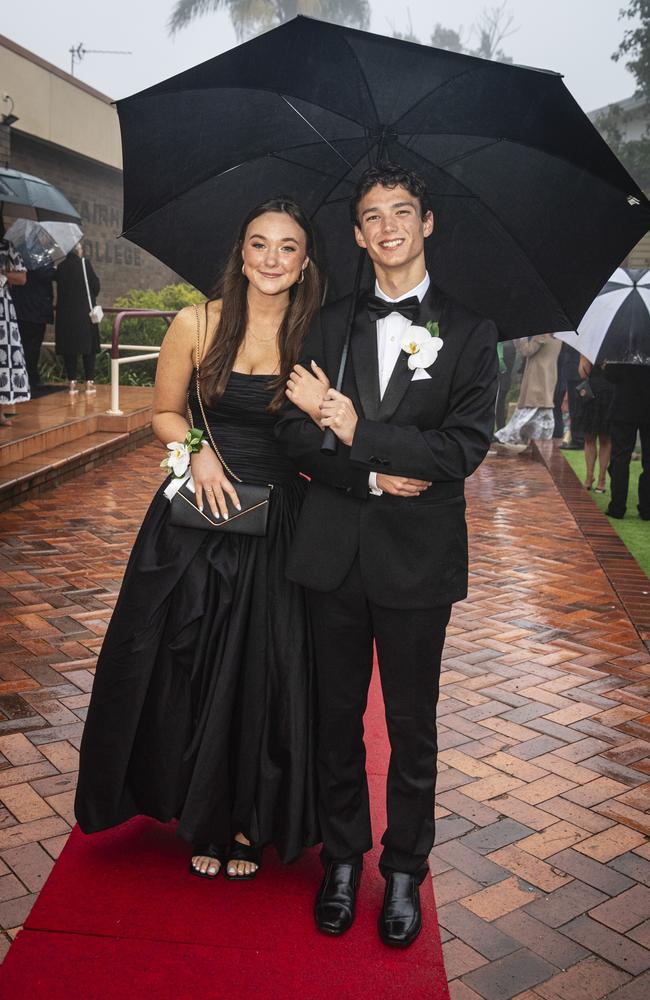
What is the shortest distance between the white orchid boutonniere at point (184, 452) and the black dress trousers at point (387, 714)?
53cm

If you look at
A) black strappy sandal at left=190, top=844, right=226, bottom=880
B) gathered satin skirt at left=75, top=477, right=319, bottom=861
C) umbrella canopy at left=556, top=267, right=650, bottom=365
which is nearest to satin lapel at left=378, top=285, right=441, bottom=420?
gathered satin skirt at left=75, top=477, right=319, bottom=861

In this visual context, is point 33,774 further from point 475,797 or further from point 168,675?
point 475,797

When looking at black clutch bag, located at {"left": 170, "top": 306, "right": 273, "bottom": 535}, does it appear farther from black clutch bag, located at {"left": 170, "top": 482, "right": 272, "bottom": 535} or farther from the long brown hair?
the long brown hair

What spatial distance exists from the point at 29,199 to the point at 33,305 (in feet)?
6.49

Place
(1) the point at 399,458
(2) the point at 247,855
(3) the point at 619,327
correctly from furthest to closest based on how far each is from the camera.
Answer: (3) the point at 619,327
(2) the point at 247,855
(1) the point at 399,458

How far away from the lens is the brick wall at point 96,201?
15789 mm

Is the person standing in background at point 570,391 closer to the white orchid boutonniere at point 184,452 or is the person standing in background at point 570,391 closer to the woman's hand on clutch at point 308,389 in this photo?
the white orchid boutonniere at point 184,452

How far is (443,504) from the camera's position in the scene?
2.70 meters

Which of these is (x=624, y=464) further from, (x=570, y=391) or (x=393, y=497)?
(x=393, y=497)

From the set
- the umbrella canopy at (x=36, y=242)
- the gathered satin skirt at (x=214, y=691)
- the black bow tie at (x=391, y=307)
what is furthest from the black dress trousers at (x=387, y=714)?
the umbrella canopy at (x=36, y=242)

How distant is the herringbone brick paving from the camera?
2797mm

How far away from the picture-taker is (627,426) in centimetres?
895

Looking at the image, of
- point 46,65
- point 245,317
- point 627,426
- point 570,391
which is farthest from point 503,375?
point 245,317

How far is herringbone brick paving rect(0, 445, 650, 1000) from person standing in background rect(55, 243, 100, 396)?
16.9 feet
